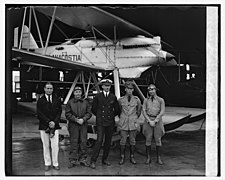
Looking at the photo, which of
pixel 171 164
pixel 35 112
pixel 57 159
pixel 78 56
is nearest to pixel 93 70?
pixel 78 56

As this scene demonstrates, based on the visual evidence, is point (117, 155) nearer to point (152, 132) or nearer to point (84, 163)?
point (84, 163)

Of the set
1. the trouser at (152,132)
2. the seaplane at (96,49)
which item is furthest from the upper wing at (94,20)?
the trouser at (152,132)

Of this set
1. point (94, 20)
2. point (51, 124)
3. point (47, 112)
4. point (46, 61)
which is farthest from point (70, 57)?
point (51, 124)

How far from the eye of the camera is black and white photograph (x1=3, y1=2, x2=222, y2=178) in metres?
3.95

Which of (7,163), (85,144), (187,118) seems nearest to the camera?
(85,144)

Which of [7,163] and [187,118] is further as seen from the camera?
[187,118]

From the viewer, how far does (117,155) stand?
13.6ft

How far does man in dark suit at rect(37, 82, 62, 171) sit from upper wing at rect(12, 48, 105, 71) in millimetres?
455

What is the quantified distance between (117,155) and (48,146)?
929mm

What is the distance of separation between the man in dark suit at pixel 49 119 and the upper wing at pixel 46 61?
0.46m

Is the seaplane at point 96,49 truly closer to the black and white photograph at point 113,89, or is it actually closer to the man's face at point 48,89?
the black and white photograph at point 113,89

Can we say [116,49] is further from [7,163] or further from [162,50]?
[7,163]

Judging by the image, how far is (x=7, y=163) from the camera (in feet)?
13.5

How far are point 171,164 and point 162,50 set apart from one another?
155 centimetres
